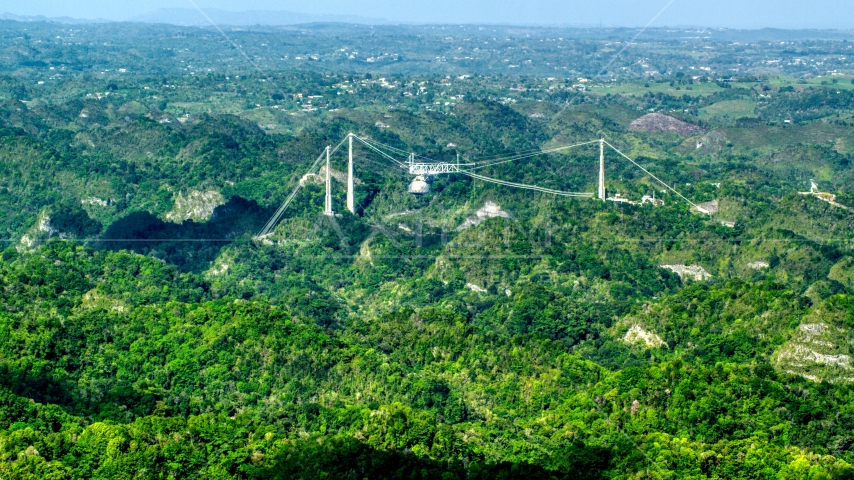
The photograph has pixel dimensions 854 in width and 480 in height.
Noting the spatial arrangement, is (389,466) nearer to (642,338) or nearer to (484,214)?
(642,338)

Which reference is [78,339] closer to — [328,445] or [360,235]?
[328,445]

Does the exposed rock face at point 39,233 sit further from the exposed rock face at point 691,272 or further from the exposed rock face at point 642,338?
the exposed rock face at point 642,338

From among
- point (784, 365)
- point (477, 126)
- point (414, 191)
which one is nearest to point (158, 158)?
point (414, 191)

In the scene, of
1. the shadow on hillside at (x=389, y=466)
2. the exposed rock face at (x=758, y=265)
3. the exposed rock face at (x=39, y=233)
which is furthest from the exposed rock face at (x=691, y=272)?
the exposed rock face at (x=39, y=233)

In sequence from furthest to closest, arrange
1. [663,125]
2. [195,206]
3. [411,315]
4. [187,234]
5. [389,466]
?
[663,125]
[195,206]
[187,234]
[411,315]
[389,466]

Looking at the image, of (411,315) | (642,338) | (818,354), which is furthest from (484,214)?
(818,354)
